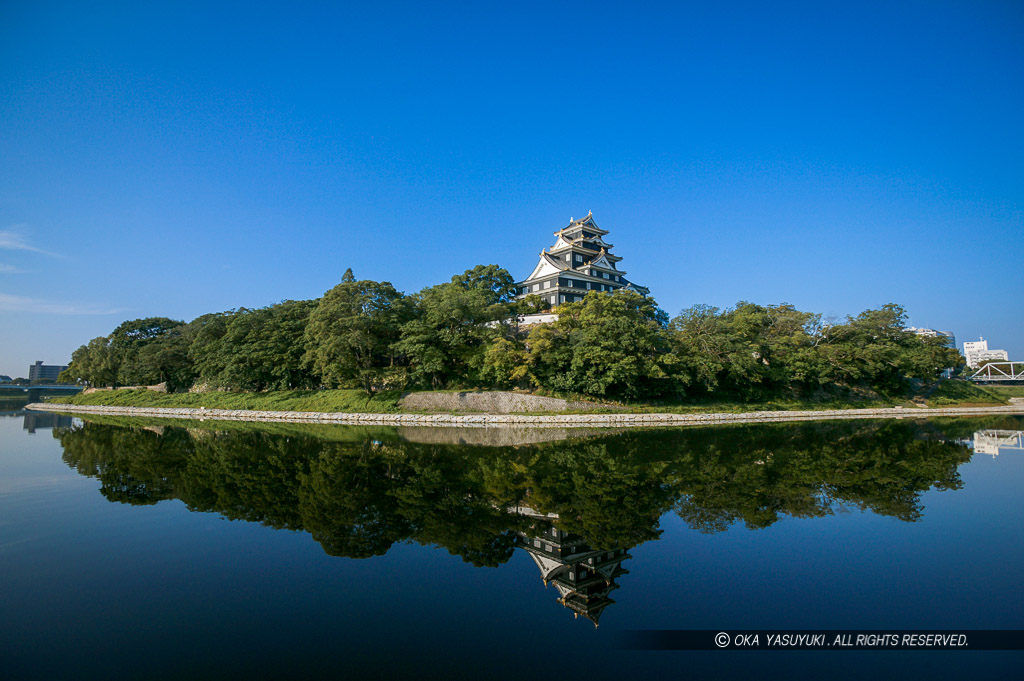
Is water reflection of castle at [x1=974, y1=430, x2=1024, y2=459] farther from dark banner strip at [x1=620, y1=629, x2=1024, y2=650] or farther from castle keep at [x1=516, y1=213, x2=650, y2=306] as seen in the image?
castle keep at [x1=516, y1=213, x2=650, y2=306]

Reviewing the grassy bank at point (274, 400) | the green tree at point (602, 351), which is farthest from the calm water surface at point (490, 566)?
the grassy bank at point (274, 400)

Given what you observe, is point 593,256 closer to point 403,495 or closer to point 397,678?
point 403,495

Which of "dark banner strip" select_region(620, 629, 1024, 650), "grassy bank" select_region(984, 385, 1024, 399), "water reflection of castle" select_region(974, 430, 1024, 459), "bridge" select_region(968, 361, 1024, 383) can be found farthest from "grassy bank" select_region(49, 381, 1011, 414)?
"bridge" select_region(968, 361, 1024, 383)

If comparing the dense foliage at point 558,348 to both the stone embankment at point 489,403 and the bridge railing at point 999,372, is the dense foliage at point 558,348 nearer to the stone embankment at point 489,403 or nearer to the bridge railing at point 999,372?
the stone embankment at point 489,403

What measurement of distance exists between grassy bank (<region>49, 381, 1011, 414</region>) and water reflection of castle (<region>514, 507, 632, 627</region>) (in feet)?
60.6

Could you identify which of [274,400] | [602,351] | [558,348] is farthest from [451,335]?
[274,400]

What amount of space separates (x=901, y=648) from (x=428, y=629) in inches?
150

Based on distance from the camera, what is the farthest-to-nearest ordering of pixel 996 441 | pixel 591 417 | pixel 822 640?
pixel 591 417 < pixel 996 441 < pixel 822 640

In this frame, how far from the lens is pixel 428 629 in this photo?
13.0ft

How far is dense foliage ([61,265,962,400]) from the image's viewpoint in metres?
25.1

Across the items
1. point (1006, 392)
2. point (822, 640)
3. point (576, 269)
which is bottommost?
point (1006, 392)

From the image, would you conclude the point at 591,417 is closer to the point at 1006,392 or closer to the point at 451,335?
the point at 451,335

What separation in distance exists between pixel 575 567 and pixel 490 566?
1.01m

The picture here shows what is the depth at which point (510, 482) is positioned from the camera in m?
9.34
